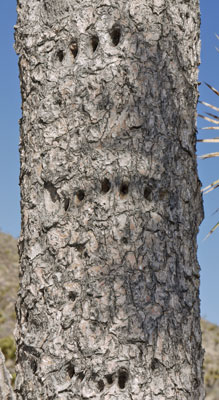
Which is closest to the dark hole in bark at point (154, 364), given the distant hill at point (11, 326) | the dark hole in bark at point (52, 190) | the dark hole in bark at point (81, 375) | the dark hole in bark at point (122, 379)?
the dark hole in bark at point (122, 379)

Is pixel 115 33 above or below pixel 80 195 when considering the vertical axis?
above

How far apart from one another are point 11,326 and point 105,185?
27.2ft

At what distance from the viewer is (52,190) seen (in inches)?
109

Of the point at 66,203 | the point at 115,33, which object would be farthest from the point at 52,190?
the point at 115,33

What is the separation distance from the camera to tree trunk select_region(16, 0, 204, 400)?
8.31 ft

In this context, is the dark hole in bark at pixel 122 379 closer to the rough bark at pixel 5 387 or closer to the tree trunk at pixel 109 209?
the tree trunk at pixel 109 209

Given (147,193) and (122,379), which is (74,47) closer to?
(147,193)

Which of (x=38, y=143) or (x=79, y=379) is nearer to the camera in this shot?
(x=79, y=379)

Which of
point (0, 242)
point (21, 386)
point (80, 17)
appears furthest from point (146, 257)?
point (0, 242)

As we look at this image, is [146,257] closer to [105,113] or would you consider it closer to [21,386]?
[105,113]

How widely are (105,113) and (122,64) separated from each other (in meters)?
0.24

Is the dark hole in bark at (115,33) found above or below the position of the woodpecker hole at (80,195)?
above

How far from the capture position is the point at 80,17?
2840 mm

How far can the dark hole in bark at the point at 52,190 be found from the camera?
276 cm
